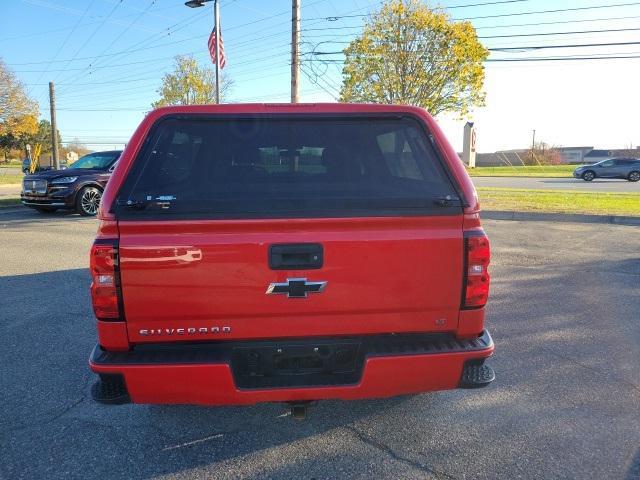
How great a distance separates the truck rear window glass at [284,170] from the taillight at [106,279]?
176 mm

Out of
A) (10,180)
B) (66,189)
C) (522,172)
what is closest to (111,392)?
(66,189)

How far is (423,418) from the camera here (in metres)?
3.11

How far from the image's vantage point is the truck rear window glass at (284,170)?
2.40 metres

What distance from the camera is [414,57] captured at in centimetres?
1762

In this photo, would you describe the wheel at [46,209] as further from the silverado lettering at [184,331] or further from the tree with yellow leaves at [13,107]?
the tree with yellow leaves at [13,107]

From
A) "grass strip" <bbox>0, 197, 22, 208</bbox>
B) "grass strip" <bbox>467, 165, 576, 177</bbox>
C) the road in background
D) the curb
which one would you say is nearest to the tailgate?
the curb

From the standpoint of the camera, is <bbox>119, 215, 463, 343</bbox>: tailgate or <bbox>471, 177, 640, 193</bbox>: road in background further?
<bbox>471, 177, 640, 193</bbox>: road in background

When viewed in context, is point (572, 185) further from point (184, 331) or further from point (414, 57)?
point (184, 331)

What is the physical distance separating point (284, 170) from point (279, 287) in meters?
0.88

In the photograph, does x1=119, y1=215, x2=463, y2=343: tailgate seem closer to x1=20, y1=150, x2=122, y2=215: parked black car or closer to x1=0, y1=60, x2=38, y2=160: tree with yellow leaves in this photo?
x1=20, y1=150, x2=122, y2=215: parked black car

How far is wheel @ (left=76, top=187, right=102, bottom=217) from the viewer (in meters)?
12.7

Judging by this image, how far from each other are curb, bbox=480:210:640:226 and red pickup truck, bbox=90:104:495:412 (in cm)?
1093

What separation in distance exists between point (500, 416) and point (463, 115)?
17.6 metres

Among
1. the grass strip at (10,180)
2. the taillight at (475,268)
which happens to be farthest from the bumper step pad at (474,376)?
the grass strip at (10,180)
